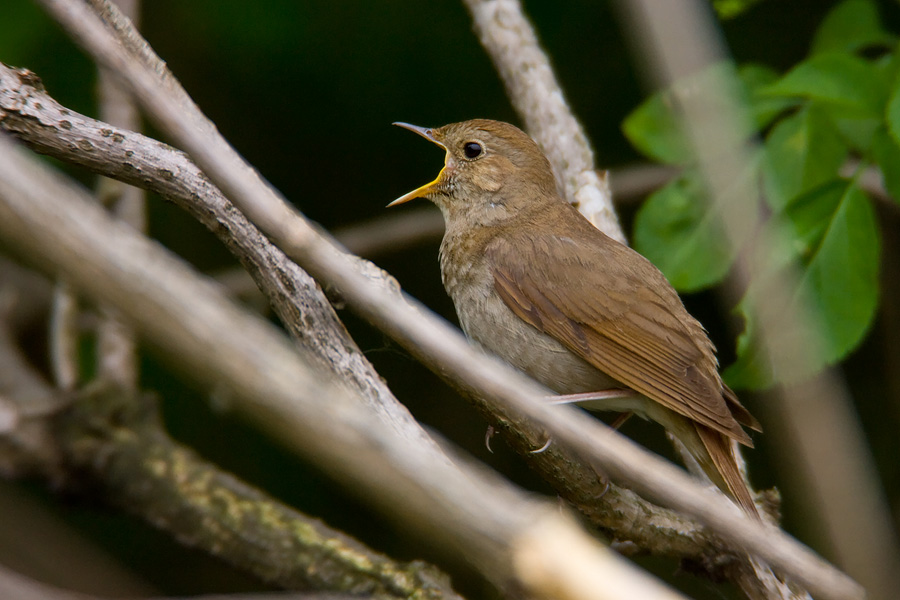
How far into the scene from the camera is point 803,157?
3.20 meters

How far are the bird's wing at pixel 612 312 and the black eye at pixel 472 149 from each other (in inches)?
27.9

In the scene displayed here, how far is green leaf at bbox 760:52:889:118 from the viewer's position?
9.54ft

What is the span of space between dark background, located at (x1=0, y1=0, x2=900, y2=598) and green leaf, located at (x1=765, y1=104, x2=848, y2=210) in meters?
1.59

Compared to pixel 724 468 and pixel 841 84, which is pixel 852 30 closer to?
pixel 841 84

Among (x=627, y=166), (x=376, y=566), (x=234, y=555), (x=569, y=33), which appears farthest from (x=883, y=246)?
(x=234, y=555)

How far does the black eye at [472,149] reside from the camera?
13.1ft

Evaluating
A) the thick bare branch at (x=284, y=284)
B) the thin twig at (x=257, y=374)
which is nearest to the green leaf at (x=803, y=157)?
the thick bare branch at (x=284, y=284)

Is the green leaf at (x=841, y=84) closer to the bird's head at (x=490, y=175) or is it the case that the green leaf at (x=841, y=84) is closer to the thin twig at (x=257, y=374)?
the bird's head at (x=490, y=175)

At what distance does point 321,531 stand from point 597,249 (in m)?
1.63

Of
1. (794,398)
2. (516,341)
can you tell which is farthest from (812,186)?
(794,398)

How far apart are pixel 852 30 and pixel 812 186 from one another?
2.80 ft

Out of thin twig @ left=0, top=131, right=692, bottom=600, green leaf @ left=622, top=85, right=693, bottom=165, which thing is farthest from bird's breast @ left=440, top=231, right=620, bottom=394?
thin twig @ left=0, top=131, right=692, bottom=600

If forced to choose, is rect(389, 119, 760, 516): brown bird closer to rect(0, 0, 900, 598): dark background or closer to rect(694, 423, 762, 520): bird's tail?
rect(694, 423, 762, 520): bird's tail

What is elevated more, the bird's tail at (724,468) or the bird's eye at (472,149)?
the bird's eye at (472,149)
